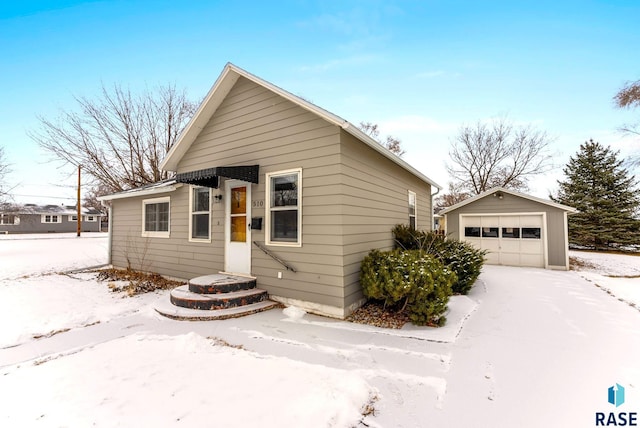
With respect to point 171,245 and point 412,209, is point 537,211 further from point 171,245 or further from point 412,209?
point 171,245

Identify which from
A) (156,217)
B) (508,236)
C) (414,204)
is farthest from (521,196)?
(156,217)

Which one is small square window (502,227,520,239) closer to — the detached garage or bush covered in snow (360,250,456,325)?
the detached garage

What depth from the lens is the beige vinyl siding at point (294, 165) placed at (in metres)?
4.68

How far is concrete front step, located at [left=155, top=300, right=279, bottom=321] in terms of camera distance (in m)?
4.50

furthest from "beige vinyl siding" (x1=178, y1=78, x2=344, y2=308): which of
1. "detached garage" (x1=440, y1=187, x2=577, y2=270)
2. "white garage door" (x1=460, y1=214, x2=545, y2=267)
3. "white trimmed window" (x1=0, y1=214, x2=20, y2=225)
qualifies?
"white trimmed window" (x1=0, y1=214, x2=20, y2=225)

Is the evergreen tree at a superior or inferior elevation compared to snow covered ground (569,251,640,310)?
superior

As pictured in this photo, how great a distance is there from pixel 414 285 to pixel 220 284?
142 inches

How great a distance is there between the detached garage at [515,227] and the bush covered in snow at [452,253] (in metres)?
3.49

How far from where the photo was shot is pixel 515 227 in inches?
417

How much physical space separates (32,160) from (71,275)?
7.97 meters

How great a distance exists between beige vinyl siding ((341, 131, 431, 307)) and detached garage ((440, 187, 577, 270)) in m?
4.36

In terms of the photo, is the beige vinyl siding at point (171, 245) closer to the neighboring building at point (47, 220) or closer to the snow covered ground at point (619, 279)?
the snow covered ground at point (619, 279)

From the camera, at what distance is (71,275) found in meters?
8.45

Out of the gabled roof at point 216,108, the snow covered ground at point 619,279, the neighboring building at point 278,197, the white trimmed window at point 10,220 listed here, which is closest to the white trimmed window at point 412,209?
the neighboring building at point 278,197
